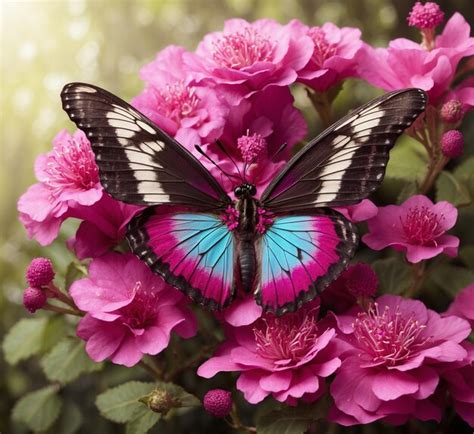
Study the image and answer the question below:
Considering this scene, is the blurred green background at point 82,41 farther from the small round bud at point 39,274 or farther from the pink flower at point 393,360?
the pink flower at point 393,360

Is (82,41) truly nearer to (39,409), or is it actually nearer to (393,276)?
(39,409)

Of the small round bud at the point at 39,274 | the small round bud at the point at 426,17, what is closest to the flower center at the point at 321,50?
the small round bud at the point at 426,17

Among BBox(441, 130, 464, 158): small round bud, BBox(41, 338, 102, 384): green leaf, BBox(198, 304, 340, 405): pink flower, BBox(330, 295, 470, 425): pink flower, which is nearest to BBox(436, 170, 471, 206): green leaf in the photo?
BBox(441, 130, 464, 158): small round bud

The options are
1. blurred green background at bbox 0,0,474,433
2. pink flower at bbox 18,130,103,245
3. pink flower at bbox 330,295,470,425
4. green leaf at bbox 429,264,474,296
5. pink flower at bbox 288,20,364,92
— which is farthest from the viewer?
blurred green background at bbox 0,0,474,433

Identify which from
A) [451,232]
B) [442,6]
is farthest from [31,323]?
[442,6]

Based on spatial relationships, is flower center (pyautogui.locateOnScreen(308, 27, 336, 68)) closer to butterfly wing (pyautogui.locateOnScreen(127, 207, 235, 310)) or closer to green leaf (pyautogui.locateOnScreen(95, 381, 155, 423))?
butterfly wing (pyautogui.locateOnScreen(127, 207, 235, 310))

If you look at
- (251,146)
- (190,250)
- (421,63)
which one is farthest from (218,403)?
(421,63)

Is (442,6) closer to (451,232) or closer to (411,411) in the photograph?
(451,232)

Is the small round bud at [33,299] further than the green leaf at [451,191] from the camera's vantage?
No
